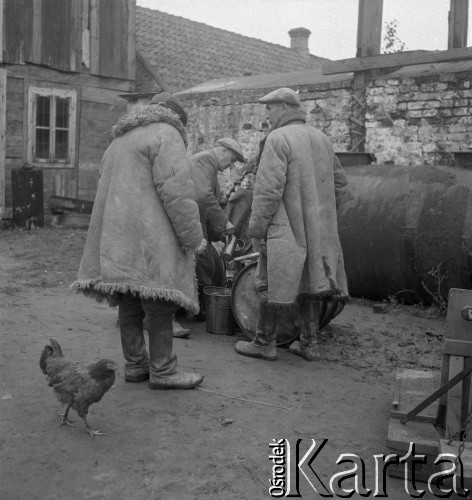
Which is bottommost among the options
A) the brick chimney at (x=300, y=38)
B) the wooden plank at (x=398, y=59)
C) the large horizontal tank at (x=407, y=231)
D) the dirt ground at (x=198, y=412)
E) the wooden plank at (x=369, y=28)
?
the dirt ground at (x=198, y=412)

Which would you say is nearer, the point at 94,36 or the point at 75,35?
the point at 75,35

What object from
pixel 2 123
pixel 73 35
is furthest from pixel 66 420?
pixel 73 35

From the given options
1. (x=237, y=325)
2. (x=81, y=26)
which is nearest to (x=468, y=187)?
(x=237, y=325)

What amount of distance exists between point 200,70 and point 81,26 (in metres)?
4.73

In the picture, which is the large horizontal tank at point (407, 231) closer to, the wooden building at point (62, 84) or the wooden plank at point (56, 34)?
the wooden building at point (62, 84)

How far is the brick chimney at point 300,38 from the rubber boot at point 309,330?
72.8 feet

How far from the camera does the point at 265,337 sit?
538cm

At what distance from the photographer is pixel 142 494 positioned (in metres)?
3.12

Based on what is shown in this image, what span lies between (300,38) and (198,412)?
79.1 ft

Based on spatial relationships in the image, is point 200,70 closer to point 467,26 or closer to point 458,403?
point 467,26

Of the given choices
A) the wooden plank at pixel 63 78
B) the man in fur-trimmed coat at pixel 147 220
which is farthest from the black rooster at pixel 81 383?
the wooden plank at pixel 63 78

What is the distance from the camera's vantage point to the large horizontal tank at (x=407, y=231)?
22.2ft

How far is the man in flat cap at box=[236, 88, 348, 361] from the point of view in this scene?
5.12m

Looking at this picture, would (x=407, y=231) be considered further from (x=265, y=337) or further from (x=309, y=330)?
(x=265, y=337)
